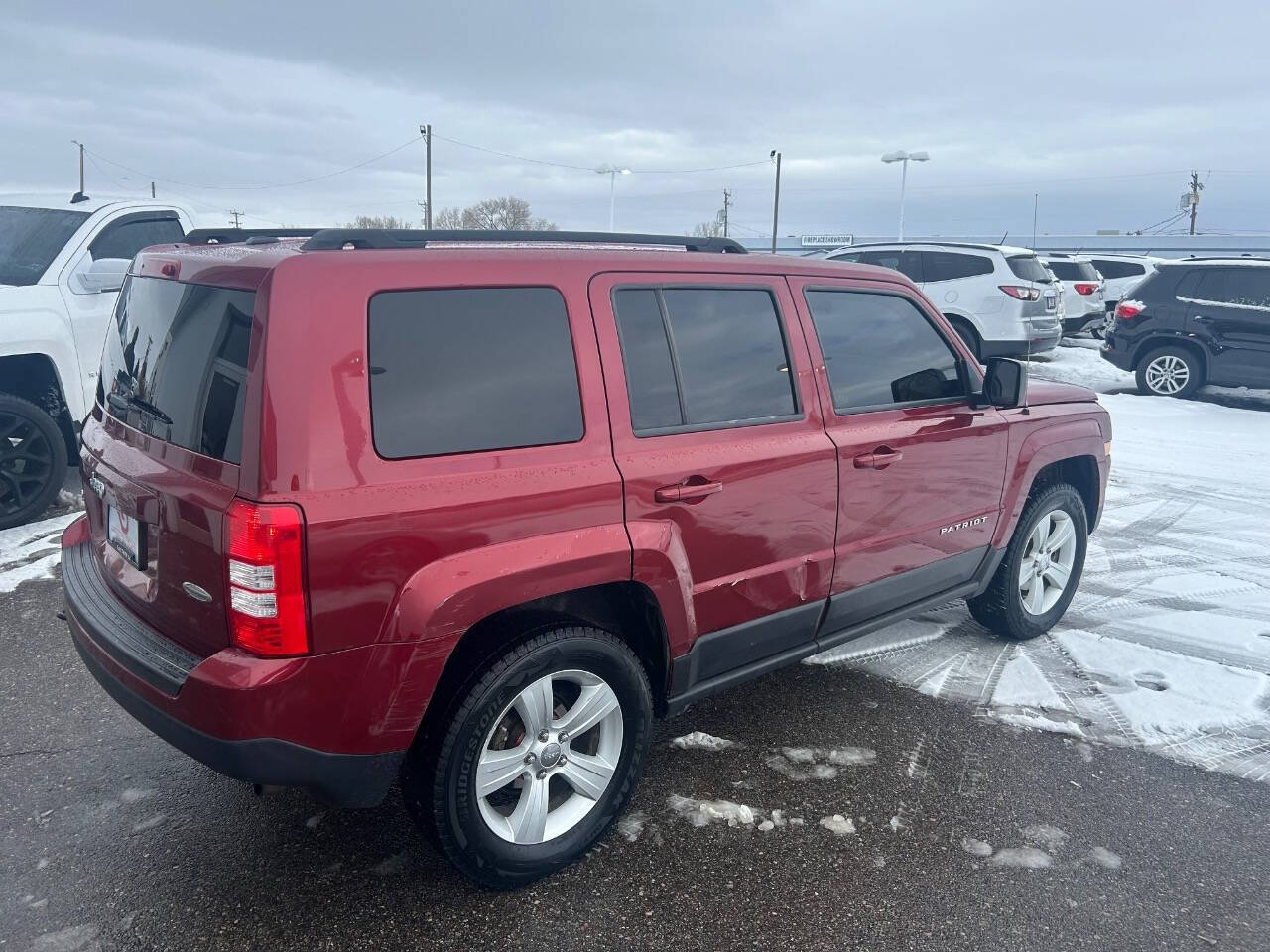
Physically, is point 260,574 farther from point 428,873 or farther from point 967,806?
point 967,806

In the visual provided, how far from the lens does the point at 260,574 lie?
224cm

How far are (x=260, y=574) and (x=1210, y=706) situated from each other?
3790 mm

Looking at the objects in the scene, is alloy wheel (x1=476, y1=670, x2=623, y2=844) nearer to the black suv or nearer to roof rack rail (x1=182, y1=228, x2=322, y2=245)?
roof rack rail (x1=182, y1=228, x2=322, y2=245)

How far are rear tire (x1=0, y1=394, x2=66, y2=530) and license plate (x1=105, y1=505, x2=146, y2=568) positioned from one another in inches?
139

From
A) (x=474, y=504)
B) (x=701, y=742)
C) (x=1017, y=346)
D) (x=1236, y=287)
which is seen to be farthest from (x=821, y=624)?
(x=1236, y=287)

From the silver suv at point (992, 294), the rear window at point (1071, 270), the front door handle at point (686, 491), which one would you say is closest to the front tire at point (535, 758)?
the front door handle at point (686, 491)

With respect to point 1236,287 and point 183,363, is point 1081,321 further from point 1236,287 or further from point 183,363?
point 183,363

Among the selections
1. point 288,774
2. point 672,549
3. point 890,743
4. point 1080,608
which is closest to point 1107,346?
point 1080,608

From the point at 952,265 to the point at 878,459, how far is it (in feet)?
36.6

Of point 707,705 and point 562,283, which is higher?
point 562,283

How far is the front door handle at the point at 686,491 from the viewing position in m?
2.86

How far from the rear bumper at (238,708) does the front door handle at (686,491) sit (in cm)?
102

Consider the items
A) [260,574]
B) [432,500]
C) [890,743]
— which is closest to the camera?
[260,574]

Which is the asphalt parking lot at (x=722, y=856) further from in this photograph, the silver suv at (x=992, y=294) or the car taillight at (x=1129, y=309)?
the car taillight at (x=1129, y=309)
